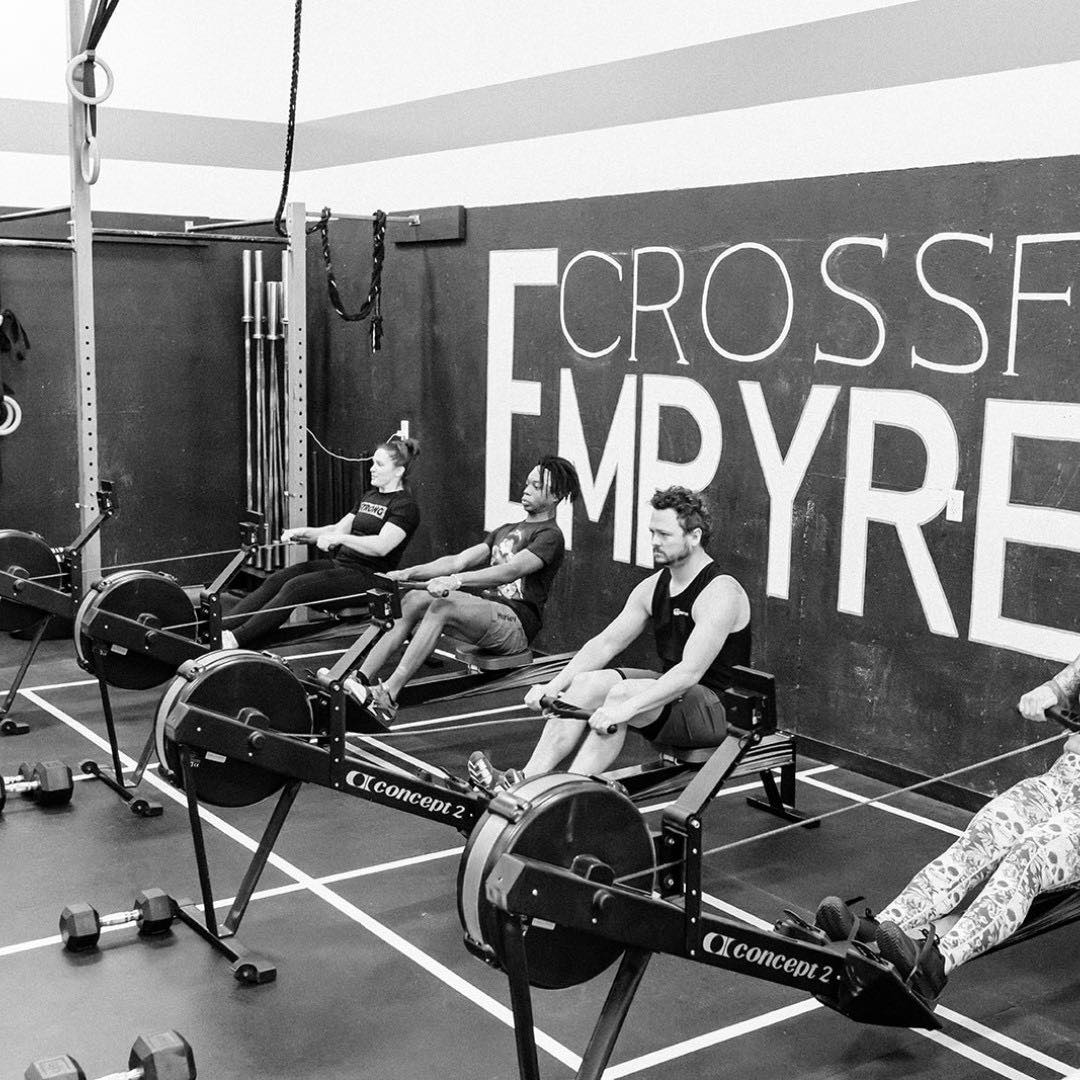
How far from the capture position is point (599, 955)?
2750mm

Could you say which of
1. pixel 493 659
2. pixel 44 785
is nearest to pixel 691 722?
pixel 493 659

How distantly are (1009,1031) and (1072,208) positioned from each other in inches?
93.5

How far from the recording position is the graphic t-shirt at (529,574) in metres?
5.29

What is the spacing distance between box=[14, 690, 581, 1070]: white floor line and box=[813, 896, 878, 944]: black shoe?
23.4 inches

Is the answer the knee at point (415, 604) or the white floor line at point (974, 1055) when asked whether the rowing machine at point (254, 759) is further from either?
the knee at point (415, 604)

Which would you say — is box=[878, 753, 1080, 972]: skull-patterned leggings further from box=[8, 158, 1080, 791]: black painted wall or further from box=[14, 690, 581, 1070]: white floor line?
box=[8, 158, 1080, 791]: black painted wall

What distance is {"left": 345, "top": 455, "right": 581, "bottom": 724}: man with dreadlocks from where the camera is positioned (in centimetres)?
522

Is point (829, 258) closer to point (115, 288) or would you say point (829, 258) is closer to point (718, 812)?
point (718, 812)

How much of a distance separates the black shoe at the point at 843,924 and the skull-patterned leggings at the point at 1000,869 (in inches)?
4.7

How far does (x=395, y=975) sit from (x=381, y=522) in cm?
285

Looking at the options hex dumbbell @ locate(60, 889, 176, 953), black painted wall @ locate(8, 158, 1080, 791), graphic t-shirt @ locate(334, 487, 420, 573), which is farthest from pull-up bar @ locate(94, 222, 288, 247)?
hex dumbbell @ locate(60, 889, 176, 953)

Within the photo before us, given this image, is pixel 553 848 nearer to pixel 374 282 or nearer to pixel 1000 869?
pixel 1000 869

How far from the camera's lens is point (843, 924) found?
2.92m

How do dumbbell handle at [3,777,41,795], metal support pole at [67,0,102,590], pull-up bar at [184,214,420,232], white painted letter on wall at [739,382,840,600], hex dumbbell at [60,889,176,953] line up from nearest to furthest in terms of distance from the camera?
hex dumbbell at [60,889,176,953] < dumbbell handle at [3,777,41,795] < white painted letter on wall at [739,382,840,600] < metal support pole at [67,0,102,590] < pull-up bar at [184,214,420,232]
